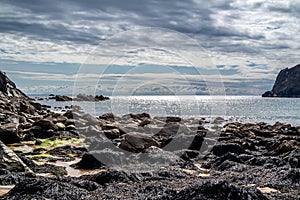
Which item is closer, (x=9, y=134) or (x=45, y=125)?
(x=9, y=134)

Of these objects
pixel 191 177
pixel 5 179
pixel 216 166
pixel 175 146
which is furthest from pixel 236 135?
pixel 5 179

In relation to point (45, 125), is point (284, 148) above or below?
below

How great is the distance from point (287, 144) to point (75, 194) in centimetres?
1179

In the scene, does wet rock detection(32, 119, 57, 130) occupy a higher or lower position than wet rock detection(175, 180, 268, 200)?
lower

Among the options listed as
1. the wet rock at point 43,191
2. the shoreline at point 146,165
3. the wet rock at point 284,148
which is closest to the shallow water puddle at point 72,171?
the shoreline at point 146,165

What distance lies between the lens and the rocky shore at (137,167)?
784 cm

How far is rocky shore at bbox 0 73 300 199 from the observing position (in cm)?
784

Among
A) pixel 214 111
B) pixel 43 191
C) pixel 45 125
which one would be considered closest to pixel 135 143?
pixel 45 125

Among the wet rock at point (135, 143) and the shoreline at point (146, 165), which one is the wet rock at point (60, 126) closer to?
the shoreline at point (146, 165)

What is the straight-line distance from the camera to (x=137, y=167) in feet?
44.8

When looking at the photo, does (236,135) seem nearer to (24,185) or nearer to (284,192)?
(284,192)

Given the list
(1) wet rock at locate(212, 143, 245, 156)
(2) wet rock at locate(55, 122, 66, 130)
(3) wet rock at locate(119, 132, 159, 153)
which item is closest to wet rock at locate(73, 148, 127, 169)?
(3) wet rock at locate(119, 132, 159, 153)

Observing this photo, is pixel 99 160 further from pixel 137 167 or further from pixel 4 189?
pixel 4 189

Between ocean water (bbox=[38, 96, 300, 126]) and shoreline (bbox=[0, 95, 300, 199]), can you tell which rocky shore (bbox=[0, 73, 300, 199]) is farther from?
ocean water (bbox=[38, 96, 300, 126])
